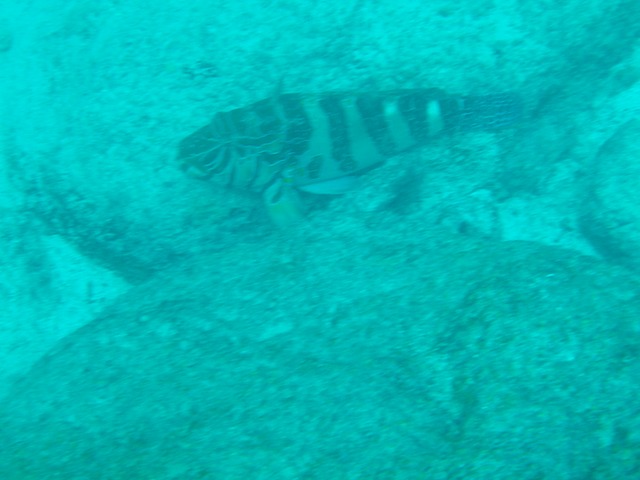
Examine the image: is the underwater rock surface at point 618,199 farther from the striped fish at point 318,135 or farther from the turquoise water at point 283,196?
the striped fish at point 318,135

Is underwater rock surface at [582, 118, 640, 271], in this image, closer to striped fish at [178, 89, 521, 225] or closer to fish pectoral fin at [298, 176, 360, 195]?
striped fish at [178, 89, 521, 225]

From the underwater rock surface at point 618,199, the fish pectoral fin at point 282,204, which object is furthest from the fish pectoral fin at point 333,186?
the underwater rock surface at point 618,199

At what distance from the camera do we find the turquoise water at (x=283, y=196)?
2.49 meters

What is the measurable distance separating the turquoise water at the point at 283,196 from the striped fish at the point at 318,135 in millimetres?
19

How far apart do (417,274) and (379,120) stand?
4.98ft

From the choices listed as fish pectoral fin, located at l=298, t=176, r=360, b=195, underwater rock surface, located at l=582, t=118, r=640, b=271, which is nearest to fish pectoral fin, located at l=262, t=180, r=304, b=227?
fish pectoral fin, located at l=298, t=176, r=360, b=195

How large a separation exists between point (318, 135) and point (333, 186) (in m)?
0.41

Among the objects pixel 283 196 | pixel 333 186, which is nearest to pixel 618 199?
pixel 333 186

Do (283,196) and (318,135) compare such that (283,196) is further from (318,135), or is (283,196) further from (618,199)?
(618,199)

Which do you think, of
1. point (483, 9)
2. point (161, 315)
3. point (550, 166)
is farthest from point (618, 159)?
point (161, 315)

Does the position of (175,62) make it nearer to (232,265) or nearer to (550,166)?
(232,265)

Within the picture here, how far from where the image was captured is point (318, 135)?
12.5 ft

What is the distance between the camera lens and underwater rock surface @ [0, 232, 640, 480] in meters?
1.91

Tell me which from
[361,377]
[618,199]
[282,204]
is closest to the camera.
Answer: [361,377]
